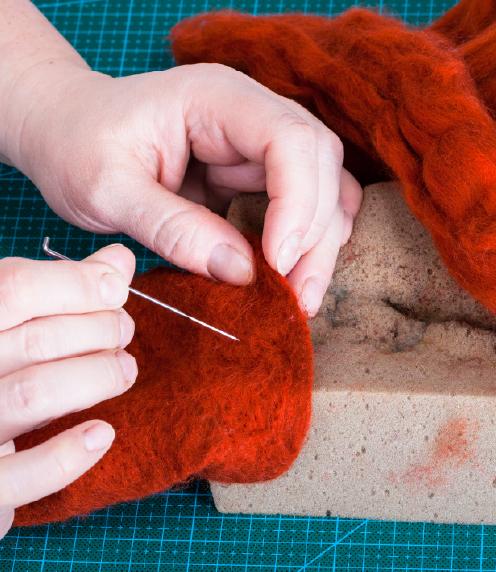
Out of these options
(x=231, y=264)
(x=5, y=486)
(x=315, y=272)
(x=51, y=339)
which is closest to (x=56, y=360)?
(x=51, y=339)

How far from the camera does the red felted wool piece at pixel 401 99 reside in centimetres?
109

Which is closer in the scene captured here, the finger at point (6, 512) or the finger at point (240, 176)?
the finger at point (6, 512)

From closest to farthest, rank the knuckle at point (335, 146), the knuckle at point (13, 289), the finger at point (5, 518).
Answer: the knuckle at point (13, 289) < the finger at point (5, 518) < the knuckle at point (335, 146)

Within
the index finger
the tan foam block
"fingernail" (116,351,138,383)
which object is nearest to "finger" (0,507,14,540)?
"fingernail" (116,351,138,383)

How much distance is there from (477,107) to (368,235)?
24 cm

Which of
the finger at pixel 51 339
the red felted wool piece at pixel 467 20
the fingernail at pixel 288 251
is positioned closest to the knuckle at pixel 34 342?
the finger at pixel 51 339

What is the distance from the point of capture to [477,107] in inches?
44.6

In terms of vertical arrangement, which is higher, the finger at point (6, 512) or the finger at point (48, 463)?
the finger at point (48, 463)

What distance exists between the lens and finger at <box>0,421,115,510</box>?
104 centimetres

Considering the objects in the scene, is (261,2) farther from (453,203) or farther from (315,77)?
(453,203)

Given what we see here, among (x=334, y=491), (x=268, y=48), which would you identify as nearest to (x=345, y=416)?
(x=334, y=491)

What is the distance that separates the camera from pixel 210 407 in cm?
110

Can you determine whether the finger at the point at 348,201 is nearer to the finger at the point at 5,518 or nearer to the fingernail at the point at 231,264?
the fingernail at the point at 231,264

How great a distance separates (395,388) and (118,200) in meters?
0.44
